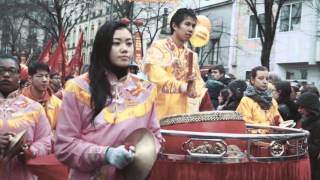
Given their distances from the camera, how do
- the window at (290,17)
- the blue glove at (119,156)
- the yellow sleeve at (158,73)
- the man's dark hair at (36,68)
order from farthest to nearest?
the window at (290,17)
the man's dark hair at (36,68)
the yellow sleeve at (158,73)
the blue glove at (119,156)

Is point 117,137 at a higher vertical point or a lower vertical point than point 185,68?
lower

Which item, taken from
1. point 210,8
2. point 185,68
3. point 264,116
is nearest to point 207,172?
point 185,68

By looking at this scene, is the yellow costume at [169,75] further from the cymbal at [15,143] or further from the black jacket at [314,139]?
the black jacket at [314,139]

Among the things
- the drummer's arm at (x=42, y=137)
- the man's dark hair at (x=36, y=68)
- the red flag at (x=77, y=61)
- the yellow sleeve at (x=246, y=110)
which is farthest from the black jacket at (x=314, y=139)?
Result: the red flag at (x=77, y=61)

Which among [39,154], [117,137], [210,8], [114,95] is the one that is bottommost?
[39,154]

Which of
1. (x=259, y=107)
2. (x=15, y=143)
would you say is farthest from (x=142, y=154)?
(x=259, y=107)

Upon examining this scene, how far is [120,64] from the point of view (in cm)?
330

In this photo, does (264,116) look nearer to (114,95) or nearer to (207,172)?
(207,172)

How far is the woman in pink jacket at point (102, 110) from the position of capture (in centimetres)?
316

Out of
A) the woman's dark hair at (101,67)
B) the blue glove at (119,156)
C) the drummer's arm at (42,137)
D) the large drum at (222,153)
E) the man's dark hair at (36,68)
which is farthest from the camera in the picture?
the man's dark hair at (36,68)

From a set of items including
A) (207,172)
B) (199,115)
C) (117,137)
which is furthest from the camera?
(199,115)

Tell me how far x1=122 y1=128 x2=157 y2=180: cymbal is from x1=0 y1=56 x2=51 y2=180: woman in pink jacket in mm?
1218

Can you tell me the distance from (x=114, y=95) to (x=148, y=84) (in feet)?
0.90

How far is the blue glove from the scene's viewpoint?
2.95 m
